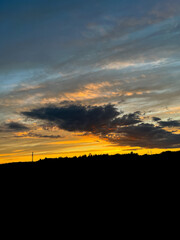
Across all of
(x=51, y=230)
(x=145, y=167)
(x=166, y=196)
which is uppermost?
(x=145, y=167)

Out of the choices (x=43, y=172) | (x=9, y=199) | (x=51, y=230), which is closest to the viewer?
(x=51, y=230)

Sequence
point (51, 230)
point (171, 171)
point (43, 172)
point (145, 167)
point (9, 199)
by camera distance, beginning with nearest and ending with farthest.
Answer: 1. point (51, 230)
2. point (9, 199)
3. point (171, 171)
4. point (145, 167)
5. point (43, 172)

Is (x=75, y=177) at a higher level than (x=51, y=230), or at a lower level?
higher

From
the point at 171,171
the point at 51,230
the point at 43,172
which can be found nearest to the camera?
the point at 51,230

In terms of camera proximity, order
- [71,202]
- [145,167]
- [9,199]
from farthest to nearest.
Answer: [145,167], [9,199], [71,202]

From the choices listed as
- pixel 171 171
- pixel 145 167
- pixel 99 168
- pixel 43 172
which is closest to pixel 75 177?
pixel 99 168

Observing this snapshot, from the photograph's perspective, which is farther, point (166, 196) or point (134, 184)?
point (134, 184)

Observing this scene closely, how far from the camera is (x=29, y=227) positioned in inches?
733

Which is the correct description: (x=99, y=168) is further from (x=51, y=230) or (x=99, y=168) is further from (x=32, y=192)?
(x=51, y=230)

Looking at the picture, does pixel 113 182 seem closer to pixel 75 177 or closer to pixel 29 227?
pixel 75 177

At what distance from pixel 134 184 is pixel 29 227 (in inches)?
450

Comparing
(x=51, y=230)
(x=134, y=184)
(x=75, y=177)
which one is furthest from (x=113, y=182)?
(x=51, y=230)

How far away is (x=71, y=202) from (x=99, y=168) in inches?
438

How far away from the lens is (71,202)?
73.0ft
